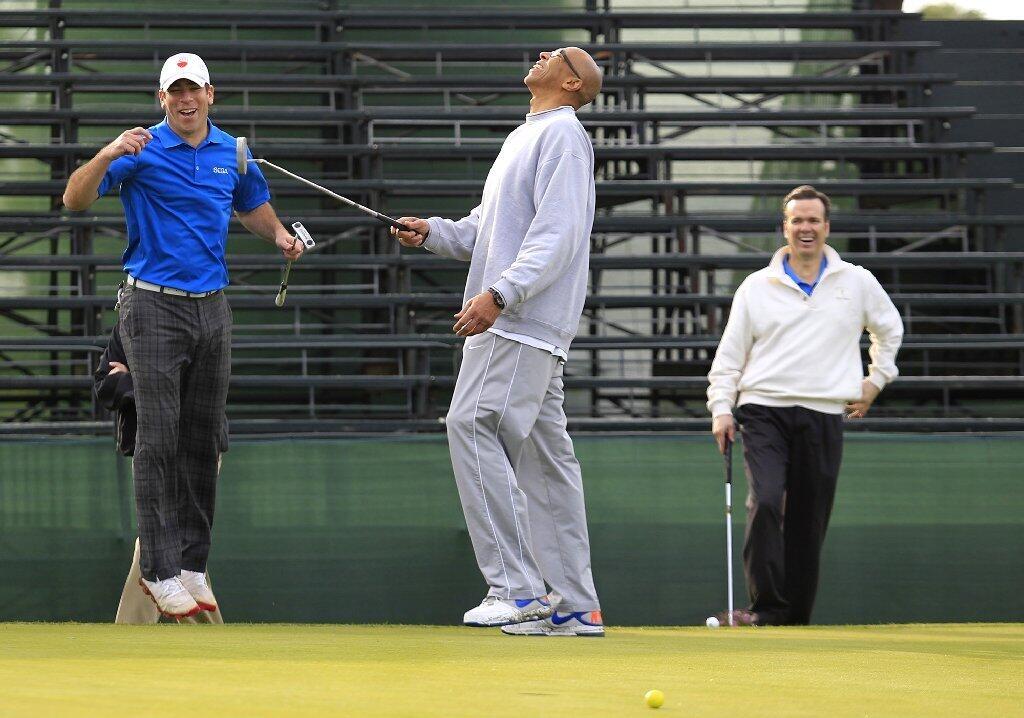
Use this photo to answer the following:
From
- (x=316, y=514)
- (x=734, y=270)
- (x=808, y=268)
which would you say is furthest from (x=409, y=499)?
(x=734, y=270)

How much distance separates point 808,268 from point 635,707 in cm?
348

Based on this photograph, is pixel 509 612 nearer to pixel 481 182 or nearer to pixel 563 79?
pixel 563 79

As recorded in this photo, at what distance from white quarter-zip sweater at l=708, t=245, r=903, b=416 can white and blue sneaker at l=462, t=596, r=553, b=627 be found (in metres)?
1.79

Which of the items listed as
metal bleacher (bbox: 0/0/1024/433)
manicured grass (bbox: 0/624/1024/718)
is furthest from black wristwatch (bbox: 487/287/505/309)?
metal bleacher (bbox: 0/0/1024/433)

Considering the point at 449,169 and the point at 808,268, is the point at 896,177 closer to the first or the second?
the point at 449,169

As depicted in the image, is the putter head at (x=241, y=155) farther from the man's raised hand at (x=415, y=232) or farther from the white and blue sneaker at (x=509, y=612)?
the white and blue sneaker at (x=509, y=612)

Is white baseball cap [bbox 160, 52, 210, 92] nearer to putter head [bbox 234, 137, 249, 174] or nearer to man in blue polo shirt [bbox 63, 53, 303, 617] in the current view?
man in blue polo shirt [bbox 63, 53, 303, 617]

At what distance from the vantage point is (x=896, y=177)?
9.62 metres

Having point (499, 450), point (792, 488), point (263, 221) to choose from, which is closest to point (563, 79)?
point (499, 450)

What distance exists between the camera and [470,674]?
106 inches

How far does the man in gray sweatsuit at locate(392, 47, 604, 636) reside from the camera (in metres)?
3.78

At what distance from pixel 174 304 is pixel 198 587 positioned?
849mm

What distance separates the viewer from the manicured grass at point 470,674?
2.23m

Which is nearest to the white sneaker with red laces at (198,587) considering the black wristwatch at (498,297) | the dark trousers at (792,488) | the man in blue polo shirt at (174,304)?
the man in blue polo shirt at (174,304)
